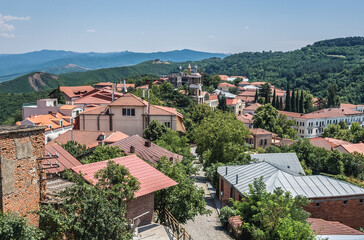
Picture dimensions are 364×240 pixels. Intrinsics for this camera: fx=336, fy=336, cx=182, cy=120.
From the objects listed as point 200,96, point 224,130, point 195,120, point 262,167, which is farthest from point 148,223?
point 200,96

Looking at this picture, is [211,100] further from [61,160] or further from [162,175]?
[162,175]

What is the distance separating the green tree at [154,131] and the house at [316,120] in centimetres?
5094

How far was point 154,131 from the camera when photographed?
39625 mm

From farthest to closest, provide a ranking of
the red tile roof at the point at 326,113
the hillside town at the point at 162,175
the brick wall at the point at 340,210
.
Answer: the red tile roof at the point at 326,113 → the brick wall at the point at 340,210 → the hillside town at the point at 162,175

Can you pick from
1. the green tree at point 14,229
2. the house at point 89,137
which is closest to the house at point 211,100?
the house at point 89,137

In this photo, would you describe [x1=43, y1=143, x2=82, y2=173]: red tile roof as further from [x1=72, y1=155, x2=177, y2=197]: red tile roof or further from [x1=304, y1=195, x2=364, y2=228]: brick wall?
[x1=304, y1=195, x2=364, y2=228]: brick wall

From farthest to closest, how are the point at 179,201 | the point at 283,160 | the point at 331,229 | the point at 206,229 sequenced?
the point at 283,160 < the point at 206,229 < the point at 331,229 < the point at 179,201

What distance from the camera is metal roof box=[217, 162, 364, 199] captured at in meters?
22.2

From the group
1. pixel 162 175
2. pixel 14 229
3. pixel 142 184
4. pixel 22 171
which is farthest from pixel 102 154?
pixel 14 229

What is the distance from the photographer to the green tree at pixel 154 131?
39.7 meters

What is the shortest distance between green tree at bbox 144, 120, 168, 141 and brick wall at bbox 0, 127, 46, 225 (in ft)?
93.7

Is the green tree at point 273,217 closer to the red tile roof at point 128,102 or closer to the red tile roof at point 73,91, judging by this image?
the red tile roof at point 128,102

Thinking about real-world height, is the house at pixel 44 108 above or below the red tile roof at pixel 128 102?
below

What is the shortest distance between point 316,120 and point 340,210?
224 feet
